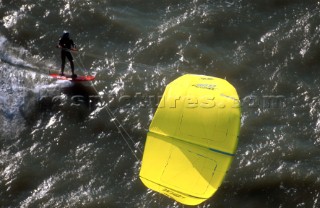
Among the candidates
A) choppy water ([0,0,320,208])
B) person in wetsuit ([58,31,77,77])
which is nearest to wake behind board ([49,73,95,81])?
person in wetsuit ([58,31,77,77])

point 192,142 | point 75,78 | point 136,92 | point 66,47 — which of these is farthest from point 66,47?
point 192,142

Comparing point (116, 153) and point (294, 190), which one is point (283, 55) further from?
point (116, 153)

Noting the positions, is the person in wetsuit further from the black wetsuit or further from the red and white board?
the red and white board

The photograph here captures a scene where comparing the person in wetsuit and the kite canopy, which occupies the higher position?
the person in wetsuit

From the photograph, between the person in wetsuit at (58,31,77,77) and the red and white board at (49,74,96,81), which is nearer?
the person in wetsuit at (58,31,77,77)

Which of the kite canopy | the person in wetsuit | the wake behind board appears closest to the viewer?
the kite canopy

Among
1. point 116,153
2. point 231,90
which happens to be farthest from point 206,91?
point 116,153
